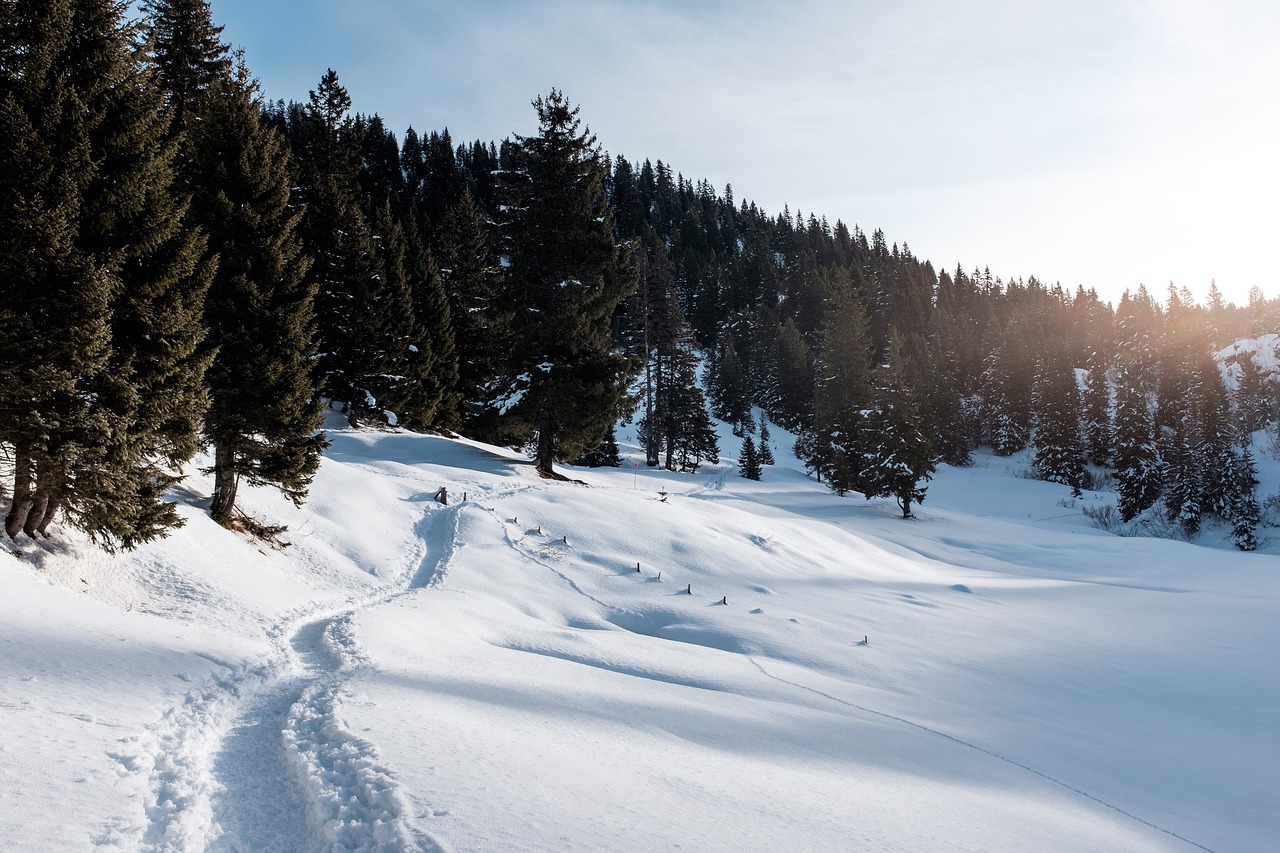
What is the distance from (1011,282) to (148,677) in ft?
464

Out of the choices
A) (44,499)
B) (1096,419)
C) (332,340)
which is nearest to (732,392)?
(1096,419)

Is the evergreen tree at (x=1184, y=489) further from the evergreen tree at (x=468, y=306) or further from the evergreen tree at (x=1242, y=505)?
the evergreen tree at (x=468, y=306)

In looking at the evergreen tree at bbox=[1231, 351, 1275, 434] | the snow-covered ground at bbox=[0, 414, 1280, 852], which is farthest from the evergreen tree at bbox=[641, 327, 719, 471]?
the evergreen tree at bbox=[1231, 351, 1275, 434]

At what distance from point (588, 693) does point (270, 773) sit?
13.0ft

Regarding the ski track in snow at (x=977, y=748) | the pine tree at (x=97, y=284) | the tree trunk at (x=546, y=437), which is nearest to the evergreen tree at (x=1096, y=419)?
the tree trunk at (x=546, y=437)

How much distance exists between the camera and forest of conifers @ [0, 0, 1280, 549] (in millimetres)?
9117

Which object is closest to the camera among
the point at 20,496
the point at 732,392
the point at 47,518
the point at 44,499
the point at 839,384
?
the point at 20,496

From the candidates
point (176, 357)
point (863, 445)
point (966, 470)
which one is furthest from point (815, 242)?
point (176, 357)

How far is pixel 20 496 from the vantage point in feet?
30.8

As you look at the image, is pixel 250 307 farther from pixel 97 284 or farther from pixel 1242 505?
pixel 1242 505

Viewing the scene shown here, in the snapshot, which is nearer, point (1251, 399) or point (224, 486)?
point (224, 486)

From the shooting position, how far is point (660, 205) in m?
152

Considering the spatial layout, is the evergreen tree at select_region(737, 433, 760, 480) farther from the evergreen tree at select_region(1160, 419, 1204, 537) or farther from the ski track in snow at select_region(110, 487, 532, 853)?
the ski track in snow at select_region(110, 487, 532, 853)

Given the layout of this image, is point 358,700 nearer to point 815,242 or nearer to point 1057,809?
point 1057,809
